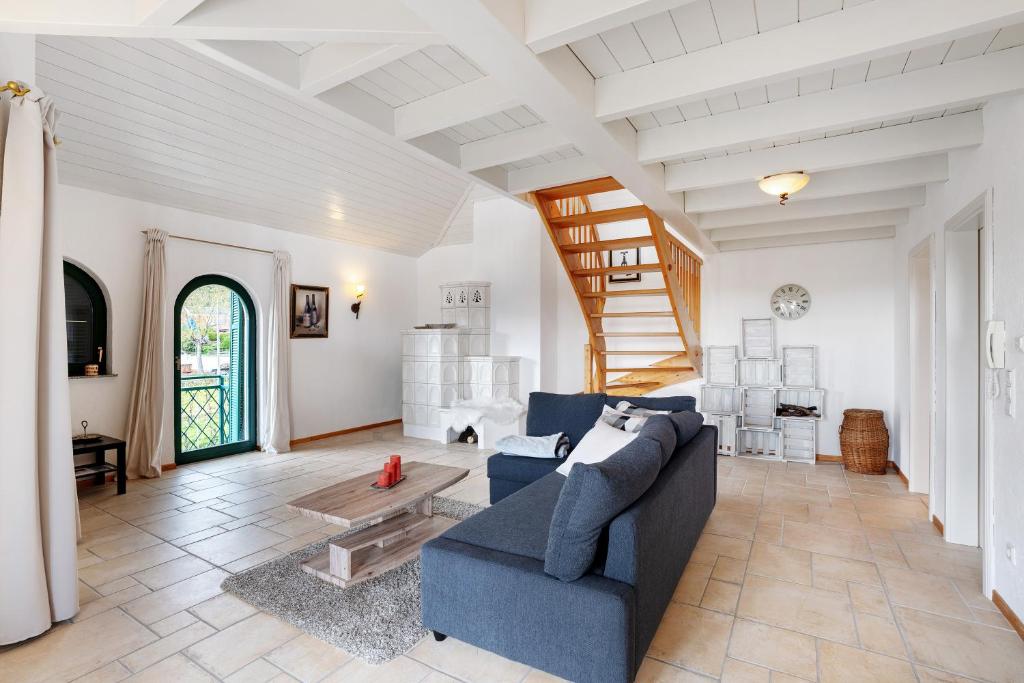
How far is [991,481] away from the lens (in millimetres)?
2705

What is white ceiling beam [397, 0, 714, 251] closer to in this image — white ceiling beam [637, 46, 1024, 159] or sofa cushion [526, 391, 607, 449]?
white ceiling beam [637, 46, 1024, 159]

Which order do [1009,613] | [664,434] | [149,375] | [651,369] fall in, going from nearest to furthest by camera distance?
[1009,613], [664,434], [149,375], [651,369]

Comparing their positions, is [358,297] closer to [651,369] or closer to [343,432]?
[343,432]

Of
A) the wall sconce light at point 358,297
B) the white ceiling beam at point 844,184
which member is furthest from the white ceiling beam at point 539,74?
the wall sconce light at point 358,297

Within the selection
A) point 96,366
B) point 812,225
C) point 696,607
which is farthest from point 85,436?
point 812,225

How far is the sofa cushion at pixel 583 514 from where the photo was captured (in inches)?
75.1

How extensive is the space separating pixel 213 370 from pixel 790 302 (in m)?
6.44

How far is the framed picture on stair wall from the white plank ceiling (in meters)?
2.30

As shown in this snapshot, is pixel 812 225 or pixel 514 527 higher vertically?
pixel 812 225

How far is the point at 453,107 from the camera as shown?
111 inches

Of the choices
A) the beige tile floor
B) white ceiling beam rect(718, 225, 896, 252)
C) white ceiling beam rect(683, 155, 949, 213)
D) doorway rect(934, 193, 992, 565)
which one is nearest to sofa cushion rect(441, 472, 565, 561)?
the beige tile floor

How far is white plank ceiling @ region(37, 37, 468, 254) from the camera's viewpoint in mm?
3641

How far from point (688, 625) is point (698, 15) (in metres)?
2.63

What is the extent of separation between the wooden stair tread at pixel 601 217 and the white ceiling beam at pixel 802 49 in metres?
1.55
